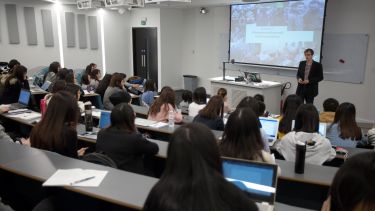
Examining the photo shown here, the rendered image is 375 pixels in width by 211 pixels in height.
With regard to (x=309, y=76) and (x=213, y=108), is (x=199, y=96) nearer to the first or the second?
(x=213, y=108)

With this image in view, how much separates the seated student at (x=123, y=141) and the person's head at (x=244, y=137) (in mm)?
858

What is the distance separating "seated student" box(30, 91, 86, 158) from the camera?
2.68m

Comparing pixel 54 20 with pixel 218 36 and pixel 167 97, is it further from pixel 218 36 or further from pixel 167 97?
pixel 167 97

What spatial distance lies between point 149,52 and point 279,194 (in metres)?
8.57

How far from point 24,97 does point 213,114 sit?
10.6 ft

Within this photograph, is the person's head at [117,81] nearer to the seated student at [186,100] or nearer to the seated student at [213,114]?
the seated student at [186,100]

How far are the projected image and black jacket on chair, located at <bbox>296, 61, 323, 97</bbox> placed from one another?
939 millimetres

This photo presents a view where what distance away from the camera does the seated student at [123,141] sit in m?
2.58

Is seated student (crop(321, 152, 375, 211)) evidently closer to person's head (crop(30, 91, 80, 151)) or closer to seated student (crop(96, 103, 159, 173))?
seated student (crop(96, 103, 159, 173))

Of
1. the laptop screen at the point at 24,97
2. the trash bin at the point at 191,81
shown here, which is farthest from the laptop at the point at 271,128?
the trash bin at the point at 191,81

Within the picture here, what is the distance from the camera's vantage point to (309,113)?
2828 mm

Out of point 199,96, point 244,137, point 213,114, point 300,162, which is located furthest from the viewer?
point 199,96

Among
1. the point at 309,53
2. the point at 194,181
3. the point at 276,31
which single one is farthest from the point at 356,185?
the point at 276,31

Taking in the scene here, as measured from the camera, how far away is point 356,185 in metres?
1.20
